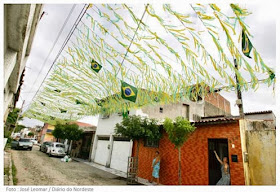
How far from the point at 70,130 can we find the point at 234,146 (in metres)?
16.9

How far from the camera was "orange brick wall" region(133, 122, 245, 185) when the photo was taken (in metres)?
6.32

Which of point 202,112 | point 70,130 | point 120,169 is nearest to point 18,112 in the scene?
point 70,130

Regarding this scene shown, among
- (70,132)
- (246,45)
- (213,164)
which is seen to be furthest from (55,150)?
(246,45)

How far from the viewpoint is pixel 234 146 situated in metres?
6.43

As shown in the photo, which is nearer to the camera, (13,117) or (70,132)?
(70,132)

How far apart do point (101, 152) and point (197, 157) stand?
10239mm

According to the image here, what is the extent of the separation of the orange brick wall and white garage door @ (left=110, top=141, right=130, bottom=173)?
2.97m

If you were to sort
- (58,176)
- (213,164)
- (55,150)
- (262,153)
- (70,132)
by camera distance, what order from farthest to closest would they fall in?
(70,132) < (55,150) < (58,176) < (213,164) < (262,153)

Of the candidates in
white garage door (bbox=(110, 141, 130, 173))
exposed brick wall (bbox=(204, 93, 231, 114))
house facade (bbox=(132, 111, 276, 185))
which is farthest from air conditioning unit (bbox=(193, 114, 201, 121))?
white garage door (bbox=(110, 141, 130, 173))

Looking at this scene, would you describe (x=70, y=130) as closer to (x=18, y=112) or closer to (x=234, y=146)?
(x=18, y=112)

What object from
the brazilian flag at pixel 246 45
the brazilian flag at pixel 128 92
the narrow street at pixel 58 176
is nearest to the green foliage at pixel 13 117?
the narrow street at pixel 58 176

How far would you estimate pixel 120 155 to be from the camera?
12.3 m

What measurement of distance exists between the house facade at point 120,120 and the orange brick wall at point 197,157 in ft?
10.8

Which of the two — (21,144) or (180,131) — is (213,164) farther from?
(21,144)
